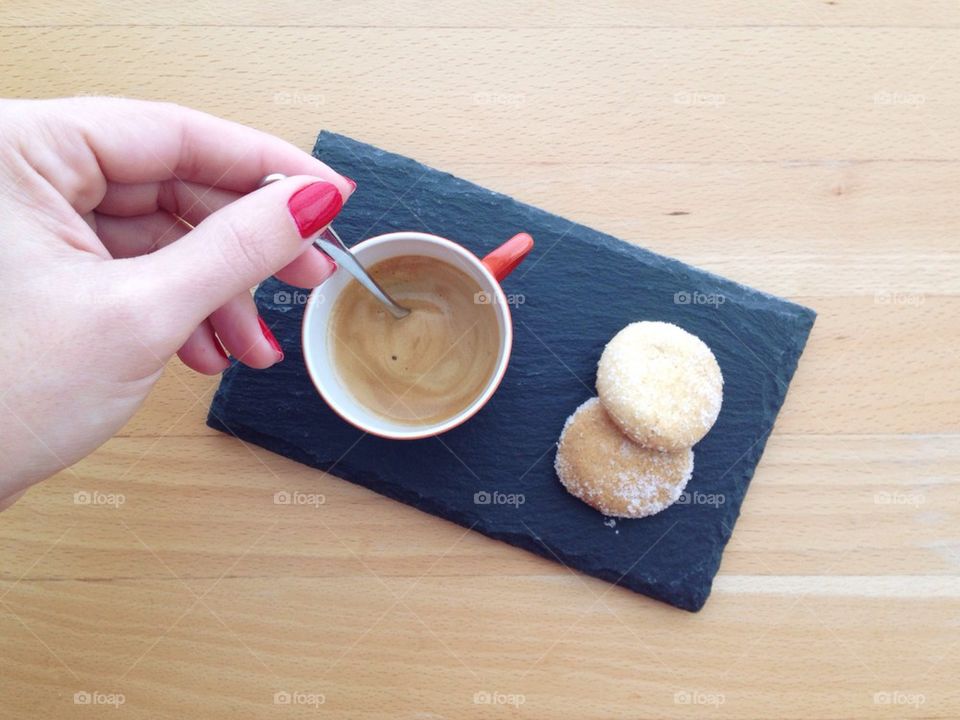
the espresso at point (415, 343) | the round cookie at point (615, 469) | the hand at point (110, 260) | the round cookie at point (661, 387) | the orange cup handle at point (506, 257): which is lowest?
the round cookie at point (615, 469)

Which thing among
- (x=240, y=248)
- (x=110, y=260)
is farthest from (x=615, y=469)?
(x=110, y=260)

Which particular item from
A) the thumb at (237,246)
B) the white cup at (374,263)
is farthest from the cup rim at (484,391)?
the thumb at (237,246)

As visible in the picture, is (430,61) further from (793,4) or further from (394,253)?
(793,4)

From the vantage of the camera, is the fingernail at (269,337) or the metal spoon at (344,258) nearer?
the metal spoon at (344,258)

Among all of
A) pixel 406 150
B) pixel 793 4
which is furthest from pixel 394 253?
pixel 793 4

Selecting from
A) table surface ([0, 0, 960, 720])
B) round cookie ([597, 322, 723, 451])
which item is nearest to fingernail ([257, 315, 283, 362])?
table surface ([0, 0, 960, 720])

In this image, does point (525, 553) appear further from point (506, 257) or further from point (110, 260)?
point (110, 260)

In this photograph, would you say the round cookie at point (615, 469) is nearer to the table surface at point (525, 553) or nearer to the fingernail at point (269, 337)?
the table surface at point (525, 553)
